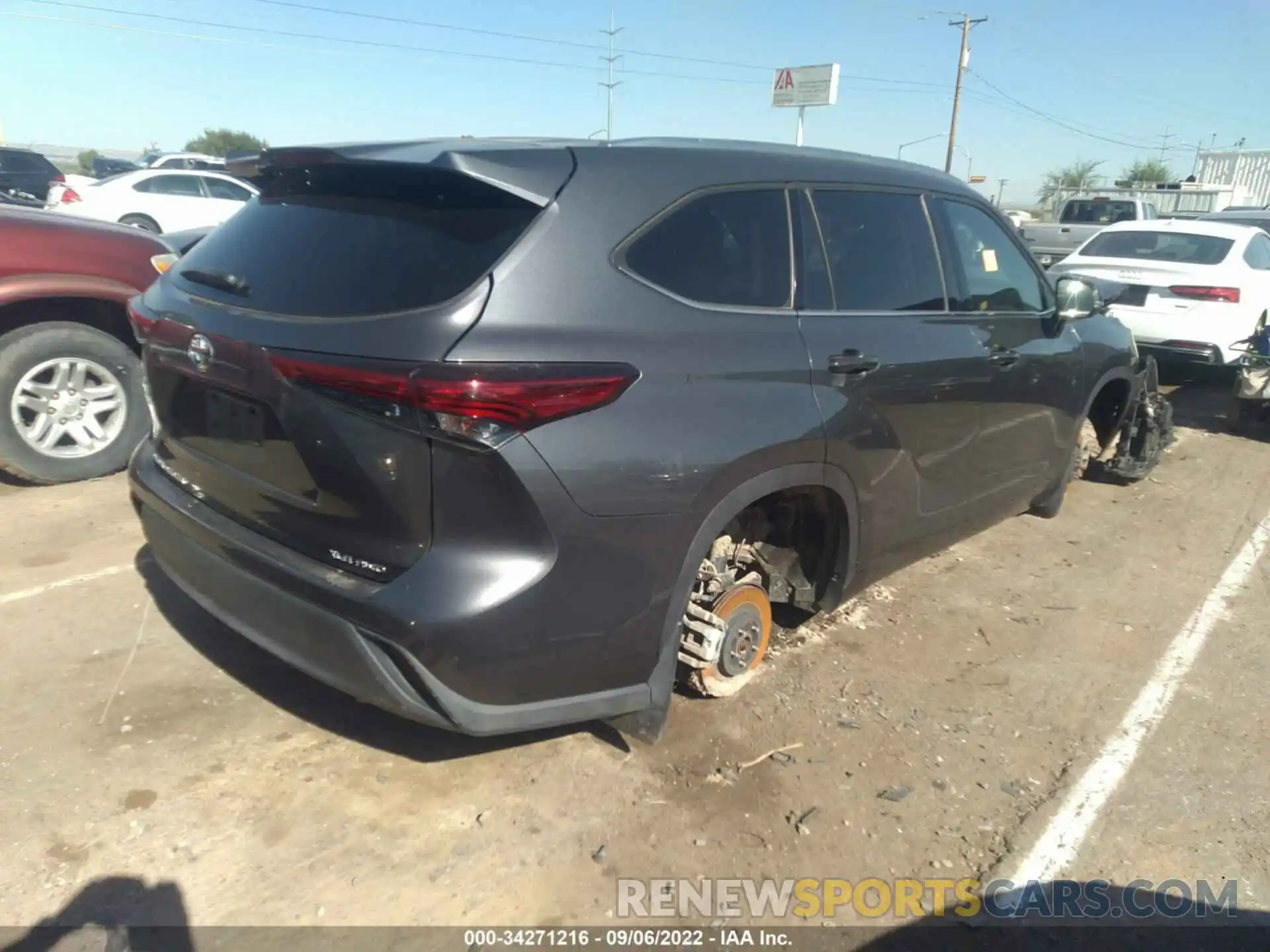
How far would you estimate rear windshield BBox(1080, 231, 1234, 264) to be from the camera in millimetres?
8977

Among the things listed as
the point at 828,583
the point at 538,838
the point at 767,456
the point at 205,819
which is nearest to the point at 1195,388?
the point at 828,583

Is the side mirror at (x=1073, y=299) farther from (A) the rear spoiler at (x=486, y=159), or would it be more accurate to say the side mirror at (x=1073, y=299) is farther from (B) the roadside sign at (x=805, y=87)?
(B) the roadside sign at (x=805, y=87)

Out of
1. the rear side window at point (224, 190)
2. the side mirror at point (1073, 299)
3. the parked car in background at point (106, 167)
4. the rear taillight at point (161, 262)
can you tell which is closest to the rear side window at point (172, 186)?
the rear side window at point (224, 190)

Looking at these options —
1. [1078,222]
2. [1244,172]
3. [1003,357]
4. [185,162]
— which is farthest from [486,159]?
[1244,172]

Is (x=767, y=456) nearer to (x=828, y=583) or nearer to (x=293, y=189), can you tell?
(x=828, y=583)

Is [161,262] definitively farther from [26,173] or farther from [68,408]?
[26,173]

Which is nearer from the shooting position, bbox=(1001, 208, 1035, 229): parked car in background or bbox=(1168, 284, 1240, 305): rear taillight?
bbox=(1168, 284, 1240, 305): rear taillight

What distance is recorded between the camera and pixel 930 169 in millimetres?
3936

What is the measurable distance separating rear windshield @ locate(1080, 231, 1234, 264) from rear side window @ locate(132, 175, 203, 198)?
14.3 meters

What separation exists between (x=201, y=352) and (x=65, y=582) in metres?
2.00

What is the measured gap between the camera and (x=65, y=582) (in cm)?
391

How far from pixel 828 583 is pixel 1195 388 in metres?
8.27

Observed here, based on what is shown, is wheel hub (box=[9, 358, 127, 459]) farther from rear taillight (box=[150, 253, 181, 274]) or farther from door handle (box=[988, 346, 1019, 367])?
door handle (box=[988, 346, 1019, 367])

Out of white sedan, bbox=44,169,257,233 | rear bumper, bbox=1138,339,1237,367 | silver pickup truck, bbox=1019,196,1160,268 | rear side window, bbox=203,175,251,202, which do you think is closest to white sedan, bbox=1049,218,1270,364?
rear bumper, bbox=1138,339,1237,367
